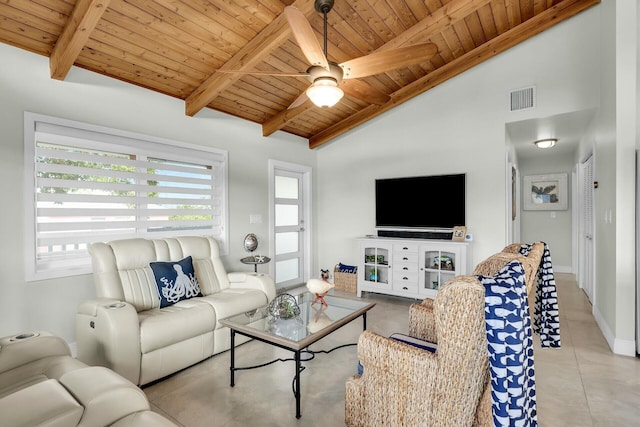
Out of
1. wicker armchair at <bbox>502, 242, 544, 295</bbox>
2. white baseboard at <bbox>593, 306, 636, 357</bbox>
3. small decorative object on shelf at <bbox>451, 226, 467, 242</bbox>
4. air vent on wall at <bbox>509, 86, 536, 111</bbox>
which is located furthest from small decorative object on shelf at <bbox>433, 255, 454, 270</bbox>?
air vent on wall at <bbox>509, 86, 536, 111</bbox>

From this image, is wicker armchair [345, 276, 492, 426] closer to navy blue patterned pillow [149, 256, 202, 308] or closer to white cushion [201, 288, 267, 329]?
white cushion [201, 288, 267, 329]

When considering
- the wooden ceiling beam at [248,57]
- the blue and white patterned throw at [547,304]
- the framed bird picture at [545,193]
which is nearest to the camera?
the blue and white patterned throw at [547,304]

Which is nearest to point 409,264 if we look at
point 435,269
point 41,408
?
point 435,269

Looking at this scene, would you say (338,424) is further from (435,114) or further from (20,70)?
(435,114)

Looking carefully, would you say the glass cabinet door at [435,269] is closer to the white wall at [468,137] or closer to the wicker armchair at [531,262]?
the white wall at [468,137]

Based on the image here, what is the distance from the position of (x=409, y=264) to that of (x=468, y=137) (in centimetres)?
184

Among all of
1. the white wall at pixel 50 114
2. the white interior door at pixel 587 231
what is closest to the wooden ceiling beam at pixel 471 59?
the white interior door at pixel 587 231

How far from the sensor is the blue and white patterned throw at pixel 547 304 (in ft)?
8.69

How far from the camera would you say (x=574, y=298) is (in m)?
4.48

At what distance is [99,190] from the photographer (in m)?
3.02

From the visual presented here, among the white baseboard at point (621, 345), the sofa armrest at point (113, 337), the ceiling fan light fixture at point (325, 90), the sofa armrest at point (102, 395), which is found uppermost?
the ceiling fan light fixture at point (325, 90)

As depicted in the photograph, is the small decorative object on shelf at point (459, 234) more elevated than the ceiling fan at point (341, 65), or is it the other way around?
the ceiling fan at point (341, 65)

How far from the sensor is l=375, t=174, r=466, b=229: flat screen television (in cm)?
436

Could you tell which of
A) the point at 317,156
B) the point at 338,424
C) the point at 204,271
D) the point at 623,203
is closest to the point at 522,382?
the point at 338,424
